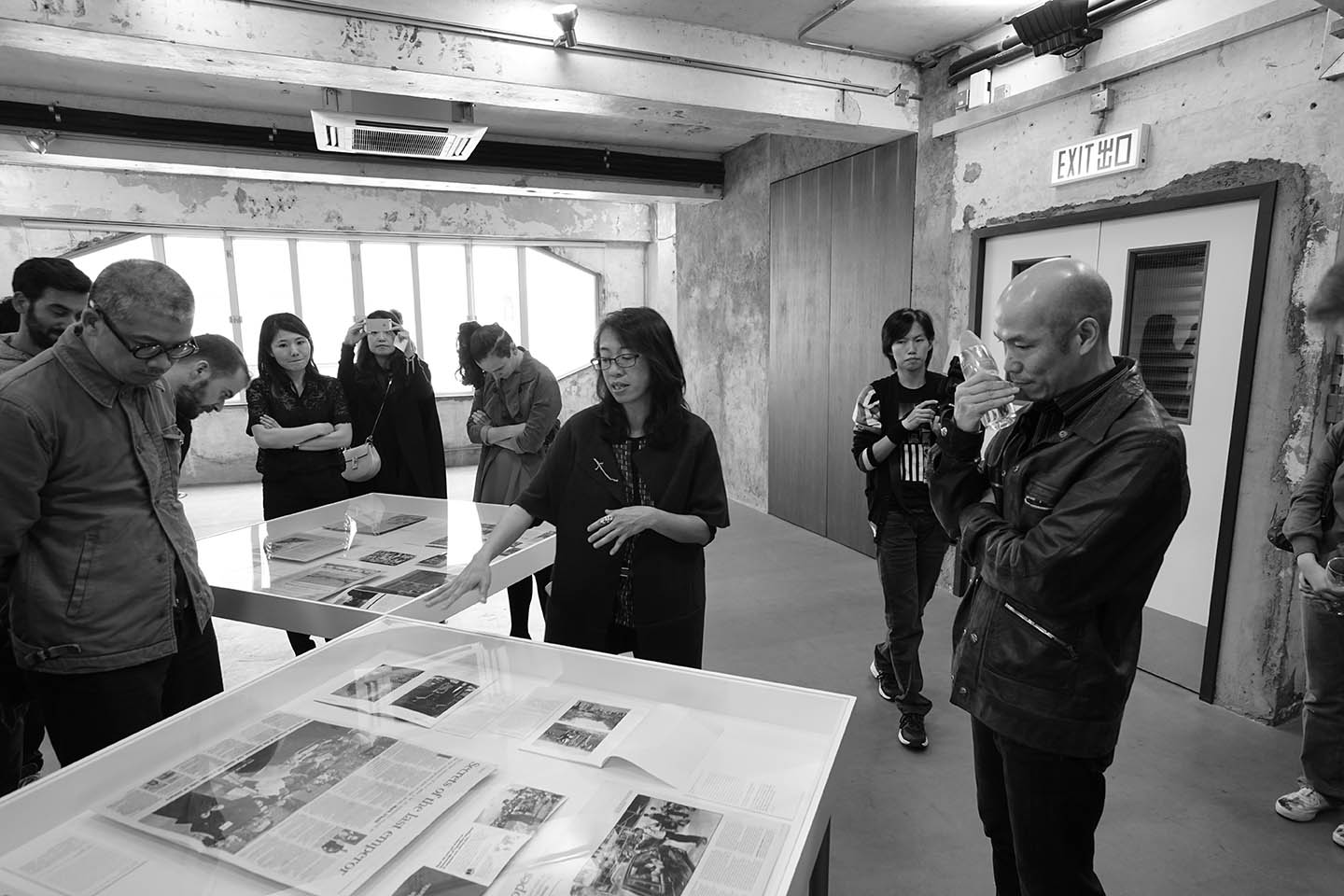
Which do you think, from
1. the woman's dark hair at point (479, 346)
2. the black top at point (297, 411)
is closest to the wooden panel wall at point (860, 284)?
the woman's dark hair at point (479, 346)

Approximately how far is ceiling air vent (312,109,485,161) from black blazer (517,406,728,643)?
314 centimetres

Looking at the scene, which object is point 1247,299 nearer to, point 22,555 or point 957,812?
point 957,812

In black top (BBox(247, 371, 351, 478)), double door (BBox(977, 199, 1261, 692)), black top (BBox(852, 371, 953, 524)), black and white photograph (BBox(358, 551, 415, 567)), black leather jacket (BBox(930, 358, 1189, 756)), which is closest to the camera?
black leather jacket (BBox(930, 358, 1189, 756))

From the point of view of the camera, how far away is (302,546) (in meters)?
2.59

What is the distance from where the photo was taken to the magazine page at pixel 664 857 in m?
0.99

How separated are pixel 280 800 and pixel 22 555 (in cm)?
85

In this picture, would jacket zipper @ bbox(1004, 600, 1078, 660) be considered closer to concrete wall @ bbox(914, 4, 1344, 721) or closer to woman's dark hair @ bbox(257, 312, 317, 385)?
concrete wall @ bbox(914, 4, 1344, 721)

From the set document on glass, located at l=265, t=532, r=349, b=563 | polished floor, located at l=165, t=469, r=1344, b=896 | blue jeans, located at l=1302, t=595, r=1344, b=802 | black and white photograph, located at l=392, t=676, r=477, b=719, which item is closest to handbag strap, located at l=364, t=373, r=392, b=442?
document on glass, located at l=265, t=532, r=349, b=563

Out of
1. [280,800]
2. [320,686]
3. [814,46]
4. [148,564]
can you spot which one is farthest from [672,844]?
[814,46]

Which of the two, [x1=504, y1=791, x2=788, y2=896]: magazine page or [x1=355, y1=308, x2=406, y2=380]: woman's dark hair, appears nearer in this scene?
[x1=504, y1=791, x2=788, y2=896]: magazine page

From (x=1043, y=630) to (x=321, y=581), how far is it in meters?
1.98

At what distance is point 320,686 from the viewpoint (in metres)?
1.56

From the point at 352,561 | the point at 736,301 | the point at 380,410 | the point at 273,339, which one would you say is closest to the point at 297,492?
the point at 380,410

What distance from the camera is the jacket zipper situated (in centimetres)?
133
